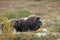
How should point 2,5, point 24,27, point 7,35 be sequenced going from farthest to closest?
point 2,5
point 24,27
point 7,35

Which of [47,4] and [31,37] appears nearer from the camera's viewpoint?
[31,37]

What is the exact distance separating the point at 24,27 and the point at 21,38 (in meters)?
1.77

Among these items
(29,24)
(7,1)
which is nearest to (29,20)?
(29,24)

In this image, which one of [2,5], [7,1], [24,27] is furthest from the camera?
[7,1]

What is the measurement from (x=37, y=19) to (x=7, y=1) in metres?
13.8

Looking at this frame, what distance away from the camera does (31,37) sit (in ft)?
28.9

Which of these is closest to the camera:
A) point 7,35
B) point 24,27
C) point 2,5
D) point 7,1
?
point 7,35

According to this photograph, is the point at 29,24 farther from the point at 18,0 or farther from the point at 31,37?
the point at 18,0

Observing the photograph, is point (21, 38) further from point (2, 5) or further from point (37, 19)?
point (2, 5)

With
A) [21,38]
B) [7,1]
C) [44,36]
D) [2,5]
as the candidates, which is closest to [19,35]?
[21,38]

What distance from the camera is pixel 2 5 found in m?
22.2

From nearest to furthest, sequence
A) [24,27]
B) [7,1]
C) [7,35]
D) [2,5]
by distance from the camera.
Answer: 1. [7,35]
2. [24,27]
3. [2,5]
4. [7,1]

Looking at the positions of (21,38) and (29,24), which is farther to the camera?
(29,24)

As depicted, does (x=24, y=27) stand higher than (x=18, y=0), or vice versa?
(x=24, y=27)
